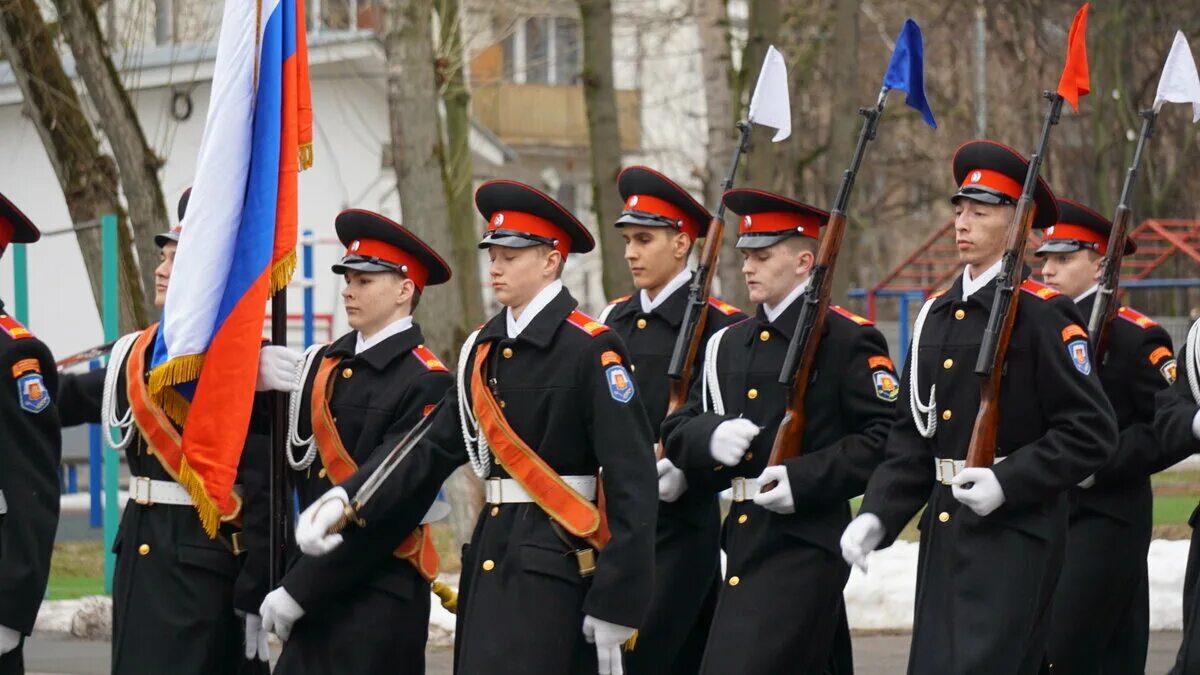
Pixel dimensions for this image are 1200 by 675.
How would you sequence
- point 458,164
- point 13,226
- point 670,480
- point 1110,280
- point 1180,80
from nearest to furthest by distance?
point 13,226
point 670,480
point 1180,80
point 1110,280
point 458,164

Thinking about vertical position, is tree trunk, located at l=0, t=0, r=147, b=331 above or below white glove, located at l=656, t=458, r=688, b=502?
above

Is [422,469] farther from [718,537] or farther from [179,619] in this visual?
[718,537]

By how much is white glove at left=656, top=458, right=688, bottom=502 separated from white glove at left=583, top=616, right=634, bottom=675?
152 centimetres

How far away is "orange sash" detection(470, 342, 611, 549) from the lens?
6449 millimetres

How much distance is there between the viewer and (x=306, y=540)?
6.48m

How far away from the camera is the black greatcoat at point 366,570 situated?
22.3 ft

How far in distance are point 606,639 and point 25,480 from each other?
7.03ft

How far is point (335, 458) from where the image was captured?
711 centimetres

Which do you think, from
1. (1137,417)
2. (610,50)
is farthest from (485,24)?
(1137,417)

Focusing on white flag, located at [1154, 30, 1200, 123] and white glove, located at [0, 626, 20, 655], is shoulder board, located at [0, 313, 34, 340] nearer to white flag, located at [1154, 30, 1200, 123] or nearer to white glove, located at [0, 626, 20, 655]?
white glove, located at [0, 626, 20, 655]

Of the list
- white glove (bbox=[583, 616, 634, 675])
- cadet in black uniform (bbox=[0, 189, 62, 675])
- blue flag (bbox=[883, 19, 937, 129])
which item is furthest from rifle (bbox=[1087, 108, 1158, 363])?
cadet in black uniform (bbox=[0, 189, 62, 675])

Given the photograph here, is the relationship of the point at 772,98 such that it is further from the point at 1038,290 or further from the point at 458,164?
the point at 458,164

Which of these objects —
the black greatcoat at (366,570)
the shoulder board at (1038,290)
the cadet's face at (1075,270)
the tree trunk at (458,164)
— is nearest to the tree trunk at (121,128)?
the tree trunk at (458,164)

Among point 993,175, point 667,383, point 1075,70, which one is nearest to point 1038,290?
point 993,175
